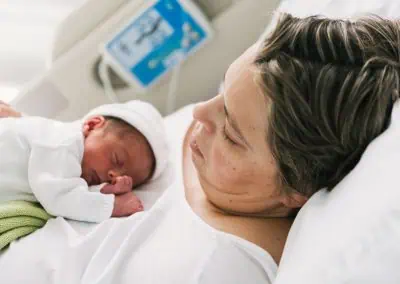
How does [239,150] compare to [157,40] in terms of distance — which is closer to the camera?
[239,150]

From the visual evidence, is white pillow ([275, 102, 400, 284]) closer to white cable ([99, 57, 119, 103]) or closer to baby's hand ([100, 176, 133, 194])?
baby's hand ([100, 176, 133, 194])

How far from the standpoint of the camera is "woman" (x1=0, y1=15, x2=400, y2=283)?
2.41ft

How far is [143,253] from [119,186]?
21 cm

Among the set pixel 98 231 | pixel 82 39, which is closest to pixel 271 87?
pixel 98 231

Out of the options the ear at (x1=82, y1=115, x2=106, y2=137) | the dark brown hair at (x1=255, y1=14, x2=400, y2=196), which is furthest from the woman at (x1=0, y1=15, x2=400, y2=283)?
the ear at (x1=82, y1=115, x2=106, y2=137)

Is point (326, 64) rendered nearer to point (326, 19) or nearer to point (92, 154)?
point (326, 19)

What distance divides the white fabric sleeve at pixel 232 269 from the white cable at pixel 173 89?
68 cm

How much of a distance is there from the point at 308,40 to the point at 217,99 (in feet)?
0.57

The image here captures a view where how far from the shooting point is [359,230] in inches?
25.8

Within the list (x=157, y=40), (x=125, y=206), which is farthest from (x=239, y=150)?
(x=157, y=40)

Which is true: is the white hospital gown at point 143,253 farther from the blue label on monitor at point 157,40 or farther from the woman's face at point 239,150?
the blue label on monitor at point 157,40

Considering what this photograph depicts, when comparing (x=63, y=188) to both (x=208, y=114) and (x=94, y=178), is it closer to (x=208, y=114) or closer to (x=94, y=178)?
(x=94, y=178)

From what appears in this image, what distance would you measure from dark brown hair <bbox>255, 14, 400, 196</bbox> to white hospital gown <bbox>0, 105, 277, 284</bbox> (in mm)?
143

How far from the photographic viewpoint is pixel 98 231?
0.92 meters
